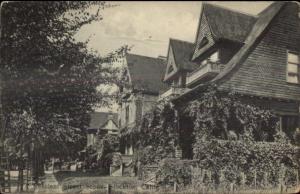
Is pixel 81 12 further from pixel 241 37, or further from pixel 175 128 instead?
pixel 241 37

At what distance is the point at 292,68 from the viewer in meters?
19.5

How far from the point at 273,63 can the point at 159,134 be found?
658 cm

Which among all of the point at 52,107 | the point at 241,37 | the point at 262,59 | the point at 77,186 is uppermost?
the point at 241,37

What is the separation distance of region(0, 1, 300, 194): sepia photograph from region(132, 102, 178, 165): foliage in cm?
5

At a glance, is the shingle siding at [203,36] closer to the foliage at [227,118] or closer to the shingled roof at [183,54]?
the shingled roof at [183,54]

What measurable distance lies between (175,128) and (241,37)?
19.4 feet

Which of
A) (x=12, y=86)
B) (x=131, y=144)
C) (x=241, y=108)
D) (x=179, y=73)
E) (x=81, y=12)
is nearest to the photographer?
(x=12, y=86)

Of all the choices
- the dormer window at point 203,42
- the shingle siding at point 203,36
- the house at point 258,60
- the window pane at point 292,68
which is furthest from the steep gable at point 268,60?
the dormer window at point 203,42

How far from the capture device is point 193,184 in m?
13.3

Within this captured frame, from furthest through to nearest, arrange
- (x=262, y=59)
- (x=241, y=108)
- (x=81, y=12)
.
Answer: (x=262, y=59), (x=241, y=108), (x=81, y=12)

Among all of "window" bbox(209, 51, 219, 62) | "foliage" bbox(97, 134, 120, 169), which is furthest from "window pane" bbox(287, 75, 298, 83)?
"foliage" bbox(97, 134, 120, 169)

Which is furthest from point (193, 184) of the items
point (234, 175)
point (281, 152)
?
point (281, 152)

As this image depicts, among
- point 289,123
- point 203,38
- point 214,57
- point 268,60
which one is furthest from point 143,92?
point 289,123

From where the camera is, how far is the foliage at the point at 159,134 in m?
18.7
